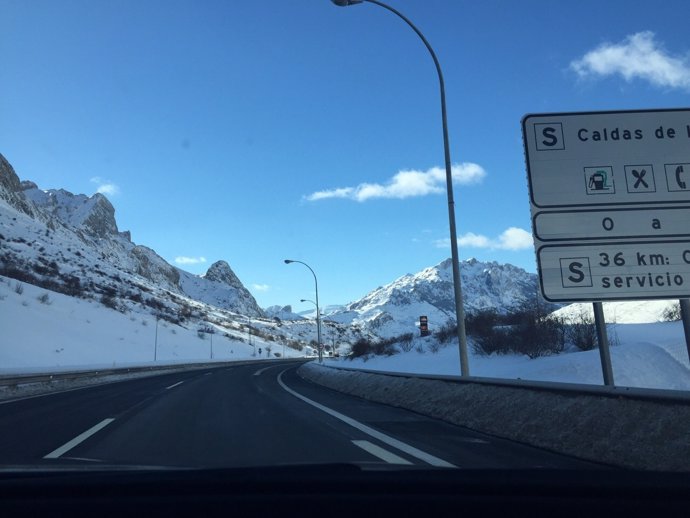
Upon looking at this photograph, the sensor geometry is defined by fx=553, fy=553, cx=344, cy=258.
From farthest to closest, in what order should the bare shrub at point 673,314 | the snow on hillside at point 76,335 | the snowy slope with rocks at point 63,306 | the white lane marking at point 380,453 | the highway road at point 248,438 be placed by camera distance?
the snowy slope with rocks at point 63,306, the snow on hillside at point 76,335, the bare shrub at point 673,314, the white lane marking at point 380,453, the highway road at point 248,438

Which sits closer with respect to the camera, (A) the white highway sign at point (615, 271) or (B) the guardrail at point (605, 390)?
(B) the guardrail at point (605, 390)

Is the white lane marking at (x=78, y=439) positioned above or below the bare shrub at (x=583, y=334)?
below

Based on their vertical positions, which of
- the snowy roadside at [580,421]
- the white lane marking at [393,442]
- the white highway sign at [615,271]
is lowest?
the white lane marking at [393,442]

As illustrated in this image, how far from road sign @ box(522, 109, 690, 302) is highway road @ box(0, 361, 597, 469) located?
8.31 ft

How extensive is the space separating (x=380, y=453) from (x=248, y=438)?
2452mm

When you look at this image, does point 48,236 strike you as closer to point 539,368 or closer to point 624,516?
point 539,368

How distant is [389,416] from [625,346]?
284 inches

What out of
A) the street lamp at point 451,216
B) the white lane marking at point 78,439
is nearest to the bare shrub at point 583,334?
the street lamp at point 451,216

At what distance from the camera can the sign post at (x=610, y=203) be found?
295 inches

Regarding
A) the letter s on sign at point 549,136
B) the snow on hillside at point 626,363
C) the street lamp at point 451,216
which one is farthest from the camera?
the snow on hillside at point 626,363

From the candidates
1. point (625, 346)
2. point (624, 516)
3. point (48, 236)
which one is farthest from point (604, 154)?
point (48, 236)

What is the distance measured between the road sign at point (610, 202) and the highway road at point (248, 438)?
2.53 meters

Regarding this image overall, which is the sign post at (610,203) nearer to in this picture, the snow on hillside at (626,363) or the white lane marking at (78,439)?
the snow on hillside at (626,363)

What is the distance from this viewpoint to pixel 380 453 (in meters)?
6.97
